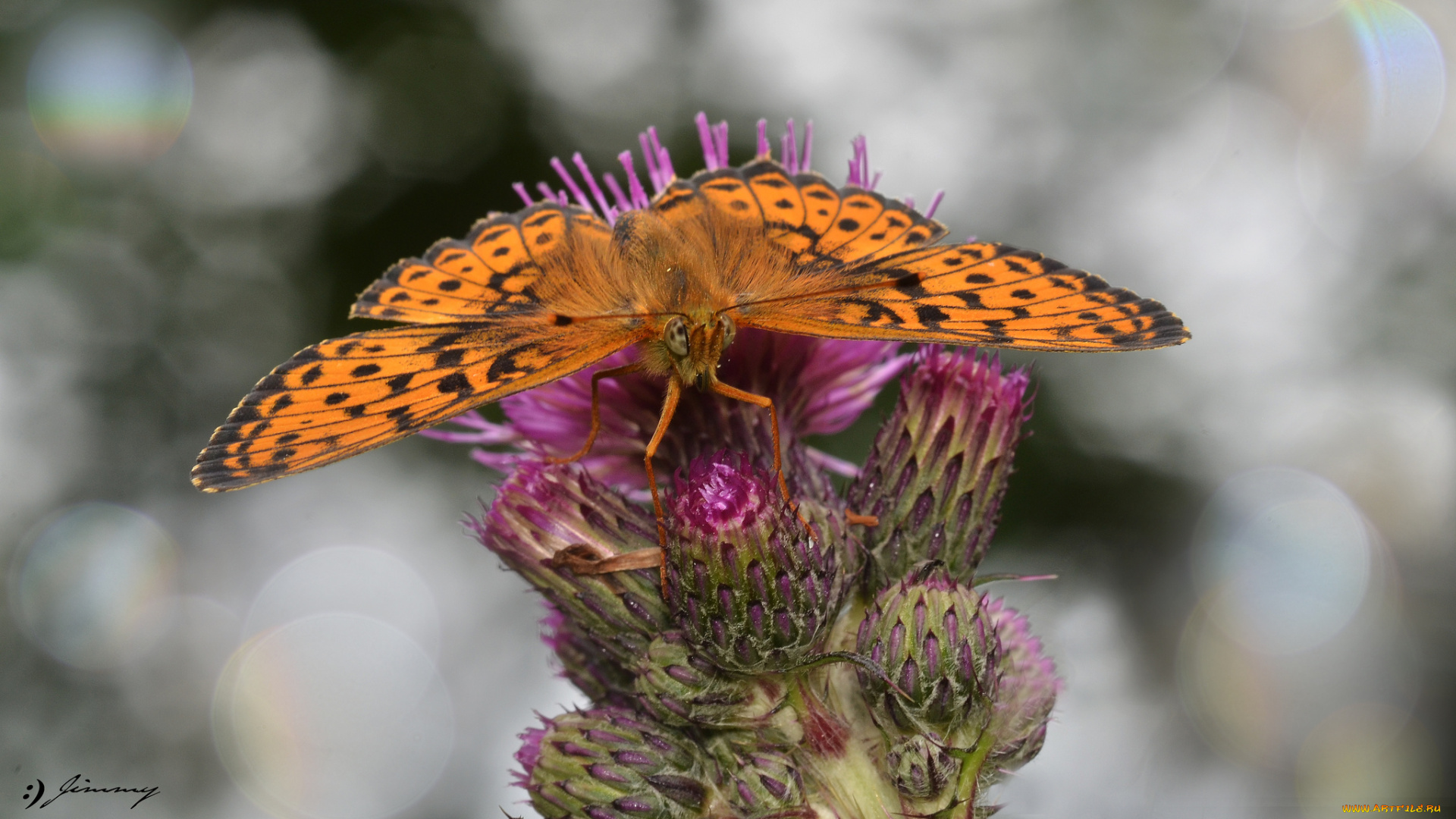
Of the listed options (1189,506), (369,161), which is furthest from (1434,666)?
(369,161)

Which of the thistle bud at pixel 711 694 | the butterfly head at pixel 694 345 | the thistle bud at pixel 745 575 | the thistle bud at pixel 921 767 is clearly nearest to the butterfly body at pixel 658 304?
the butterfly head at pixel 694 345

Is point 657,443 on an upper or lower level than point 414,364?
lower

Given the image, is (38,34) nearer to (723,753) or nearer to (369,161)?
(369,161)

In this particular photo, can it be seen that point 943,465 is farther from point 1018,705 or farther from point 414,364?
point 414,364

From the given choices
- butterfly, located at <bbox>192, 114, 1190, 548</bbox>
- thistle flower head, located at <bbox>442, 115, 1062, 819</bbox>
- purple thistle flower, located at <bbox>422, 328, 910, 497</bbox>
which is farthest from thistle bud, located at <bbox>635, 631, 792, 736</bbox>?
purple thistle flower, located at <bbox>422, 328, 910, 497</bbox>

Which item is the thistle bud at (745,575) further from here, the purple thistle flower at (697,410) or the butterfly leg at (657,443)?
the purple thistle flower at (697,410)

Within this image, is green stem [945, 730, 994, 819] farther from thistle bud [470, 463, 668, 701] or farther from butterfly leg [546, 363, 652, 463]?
butterfly leg [546, 363, 652, 463]

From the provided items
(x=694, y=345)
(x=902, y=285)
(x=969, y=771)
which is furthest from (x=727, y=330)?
(x=969, y=771)

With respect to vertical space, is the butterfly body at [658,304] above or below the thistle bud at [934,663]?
above
